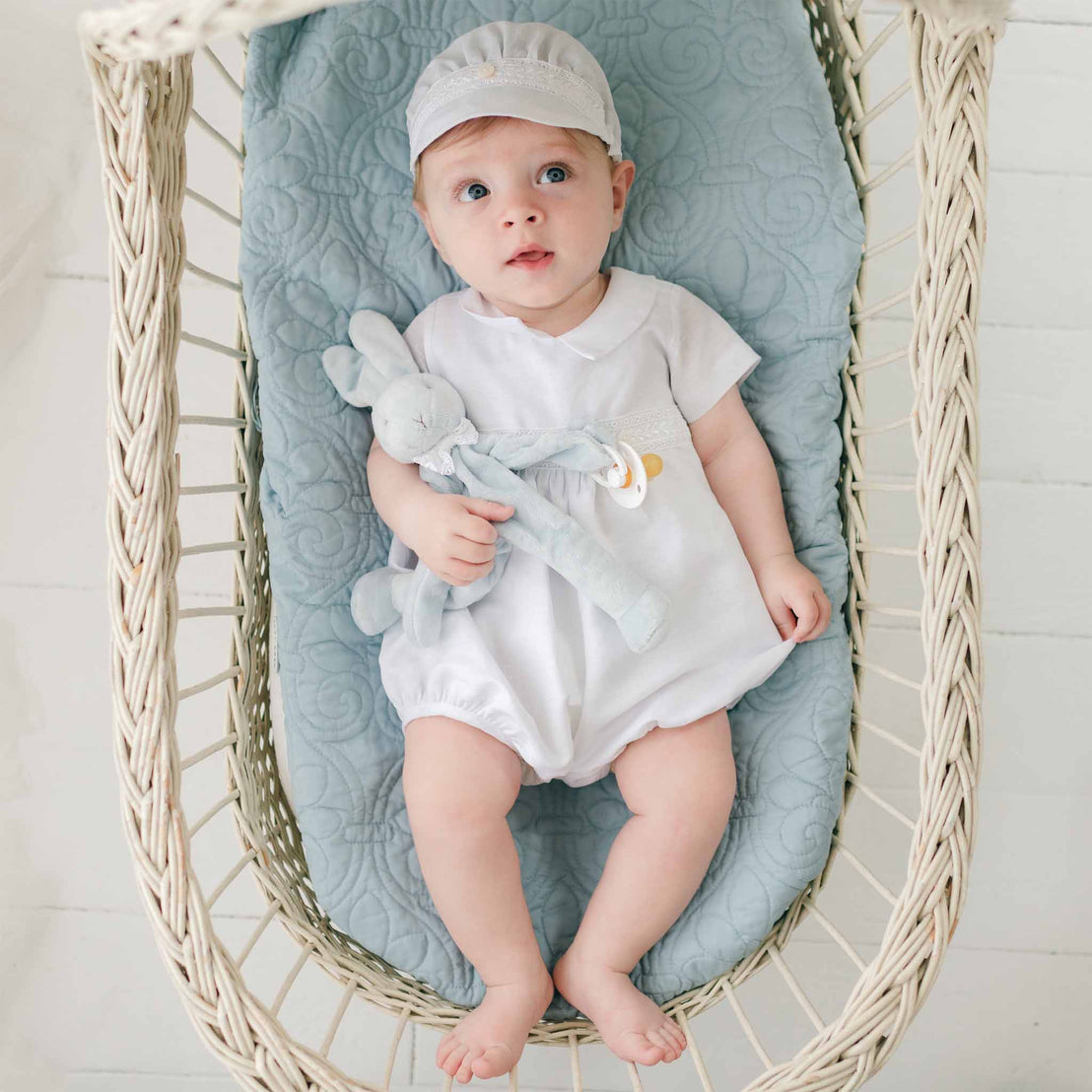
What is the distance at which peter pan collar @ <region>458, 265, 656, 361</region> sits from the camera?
1.13m

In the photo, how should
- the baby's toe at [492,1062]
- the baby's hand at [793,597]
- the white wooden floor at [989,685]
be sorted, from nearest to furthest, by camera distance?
the baby's toe at [492,1062]
the baby's hand at [793,597]
the white wooden floor at [989,685]

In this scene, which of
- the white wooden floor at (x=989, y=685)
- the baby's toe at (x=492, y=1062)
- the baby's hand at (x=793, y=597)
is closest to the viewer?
the baby's toe at (x=492, y=1062)

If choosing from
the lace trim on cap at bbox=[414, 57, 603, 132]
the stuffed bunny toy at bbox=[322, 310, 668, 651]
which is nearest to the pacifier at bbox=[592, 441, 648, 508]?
the stuffed bunny toy at bbox=[322, 310, 668, 651]

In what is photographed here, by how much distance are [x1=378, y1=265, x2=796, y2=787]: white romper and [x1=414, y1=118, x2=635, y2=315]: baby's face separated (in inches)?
3.1

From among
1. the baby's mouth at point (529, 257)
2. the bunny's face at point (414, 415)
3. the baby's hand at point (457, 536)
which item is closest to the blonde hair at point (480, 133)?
the baby's mouth at point (529, 257)

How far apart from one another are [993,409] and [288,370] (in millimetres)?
918

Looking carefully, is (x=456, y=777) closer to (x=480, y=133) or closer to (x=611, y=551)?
(x=611, y=551)

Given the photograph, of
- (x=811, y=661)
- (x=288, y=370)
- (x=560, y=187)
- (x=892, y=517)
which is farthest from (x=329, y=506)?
(x=892, y=517)

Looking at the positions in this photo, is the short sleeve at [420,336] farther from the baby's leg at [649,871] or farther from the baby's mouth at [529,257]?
the baby's leg at [649,871]

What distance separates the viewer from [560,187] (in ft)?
3.46

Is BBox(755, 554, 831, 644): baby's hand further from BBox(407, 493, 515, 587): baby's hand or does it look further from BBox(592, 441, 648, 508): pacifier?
BBox(407, 493, 515, 587): baby's hand

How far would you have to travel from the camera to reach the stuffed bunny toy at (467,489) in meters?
1.04

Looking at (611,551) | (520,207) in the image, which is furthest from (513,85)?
(611,551)

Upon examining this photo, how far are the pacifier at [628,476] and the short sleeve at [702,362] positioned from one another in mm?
126
